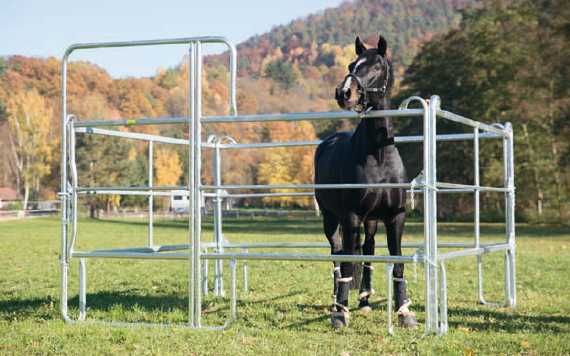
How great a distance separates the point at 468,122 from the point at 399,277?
162 centimetres

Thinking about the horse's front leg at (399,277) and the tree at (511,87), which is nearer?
the horse's front leg at (399,277)

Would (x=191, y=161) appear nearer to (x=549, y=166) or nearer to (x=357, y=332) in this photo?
(x=357, y=332)

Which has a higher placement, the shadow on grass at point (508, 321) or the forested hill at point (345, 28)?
the forested hill at point (345, 28)

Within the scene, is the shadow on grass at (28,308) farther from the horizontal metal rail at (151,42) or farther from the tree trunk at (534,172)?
the tree trunk at (534,172)

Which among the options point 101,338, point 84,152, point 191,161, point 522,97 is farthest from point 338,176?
point 84,152

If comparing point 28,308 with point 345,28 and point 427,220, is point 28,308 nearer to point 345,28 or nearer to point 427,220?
point 427,220

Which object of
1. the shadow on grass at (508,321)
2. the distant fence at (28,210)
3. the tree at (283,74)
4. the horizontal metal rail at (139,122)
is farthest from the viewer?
the tree at (283,74)

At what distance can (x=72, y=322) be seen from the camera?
698cm

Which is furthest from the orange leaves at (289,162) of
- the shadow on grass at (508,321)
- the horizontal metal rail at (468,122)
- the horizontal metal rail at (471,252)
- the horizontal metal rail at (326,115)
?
the horizontal metal rail at (326,115)

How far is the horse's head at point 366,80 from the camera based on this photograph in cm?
638

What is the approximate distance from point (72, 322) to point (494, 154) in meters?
35.8

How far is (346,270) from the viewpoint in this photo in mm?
6984

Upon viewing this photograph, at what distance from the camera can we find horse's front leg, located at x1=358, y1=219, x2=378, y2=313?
7557mm

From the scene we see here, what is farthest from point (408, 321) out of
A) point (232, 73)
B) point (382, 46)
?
point (232, 73)
